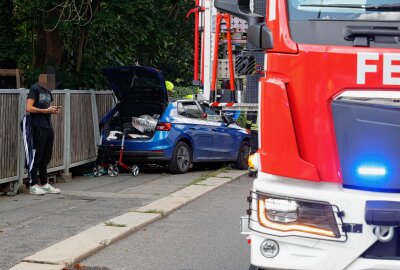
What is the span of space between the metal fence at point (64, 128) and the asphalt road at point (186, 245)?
299cm

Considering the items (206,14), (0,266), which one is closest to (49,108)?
(206,14)

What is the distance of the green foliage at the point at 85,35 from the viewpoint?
14141 millimetres

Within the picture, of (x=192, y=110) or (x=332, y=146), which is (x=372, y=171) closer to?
(x=332, y=146)

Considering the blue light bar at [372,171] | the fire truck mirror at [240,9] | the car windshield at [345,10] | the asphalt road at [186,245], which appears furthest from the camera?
the asphalt road at [186,245]

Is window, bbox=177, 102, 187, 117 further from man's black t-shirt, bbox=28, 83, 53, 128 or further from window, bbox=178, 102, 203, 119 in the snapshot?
man's black t-shirt, bbox=28, 83, 53, 128

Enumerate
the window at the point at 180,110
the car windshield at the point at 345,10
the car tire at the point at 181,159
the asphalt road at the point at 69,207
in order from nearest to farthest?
the car windshield at the point at 345,10 → the asphalt road at the point at 69,207 → the car tire at the point at 181,159 → the window at the point at 180,110

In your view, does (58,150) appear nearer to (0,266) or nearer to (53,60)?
(53,60)

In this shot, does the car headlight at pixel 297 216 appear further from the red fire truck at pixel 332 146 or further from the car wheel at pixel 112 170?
the car wheel at pixel 112 170

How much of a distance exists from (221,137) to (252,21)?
10476 millimetres

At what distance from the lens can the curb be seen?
21.3ft

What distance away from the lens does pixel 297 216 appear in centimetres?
414

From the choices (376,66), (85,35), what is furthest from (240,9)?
(85,35)

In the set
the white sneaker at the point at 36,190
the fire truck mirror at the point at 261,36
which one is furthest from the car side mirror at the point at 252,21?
the white sneaker at the point at 36,190

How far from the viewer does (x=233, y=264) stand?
6.82m
